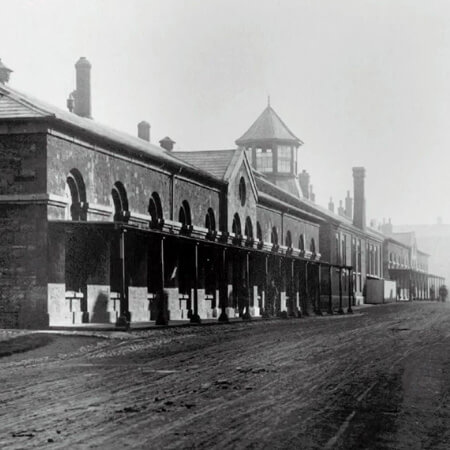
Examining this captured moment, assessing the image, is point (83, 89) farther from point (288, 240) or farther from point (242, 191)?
point (288, 240)

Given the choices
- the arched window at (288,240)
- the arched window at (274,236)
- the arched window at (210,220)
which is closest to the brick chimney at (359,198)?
the arched window at (288,240)

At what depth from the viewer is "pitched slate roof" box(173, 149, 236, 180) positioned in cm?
3562

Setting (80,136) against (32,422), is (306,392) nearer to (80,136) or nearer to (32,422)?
(32,422)

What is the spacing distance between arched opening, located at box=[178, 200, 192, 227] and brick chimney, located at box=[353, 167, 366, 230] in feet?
143

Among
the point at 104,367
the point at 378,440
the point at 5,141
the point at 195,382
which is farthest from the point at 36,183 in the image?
the point at 378,440

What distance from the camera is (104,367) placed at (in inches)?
487

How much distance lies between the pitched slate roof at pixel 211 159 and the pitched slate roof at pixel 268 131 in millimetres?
23828

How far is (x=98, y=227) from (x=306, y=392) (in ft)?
39.6

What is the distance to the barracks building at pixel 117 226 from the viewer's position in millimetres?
21484

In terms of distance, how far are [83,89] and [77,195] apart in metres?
11.7

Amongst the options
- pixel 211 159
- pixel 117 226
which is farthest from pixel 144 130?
pixel 117 226

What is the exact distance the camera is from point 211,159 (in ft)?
120

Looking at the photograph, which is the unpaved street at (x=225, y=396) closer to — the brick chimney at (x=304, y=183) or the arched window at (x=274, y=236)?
the arched window at (x=274, y=236)

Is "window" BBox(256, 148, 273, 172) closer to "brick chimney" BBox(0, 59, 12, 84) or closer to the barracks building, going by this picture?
the barracks building
